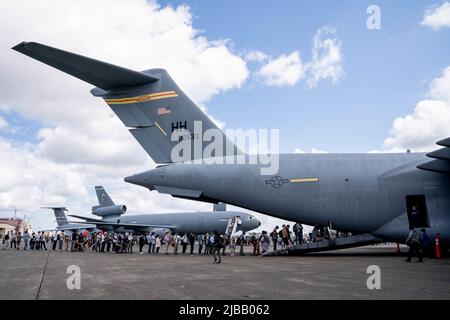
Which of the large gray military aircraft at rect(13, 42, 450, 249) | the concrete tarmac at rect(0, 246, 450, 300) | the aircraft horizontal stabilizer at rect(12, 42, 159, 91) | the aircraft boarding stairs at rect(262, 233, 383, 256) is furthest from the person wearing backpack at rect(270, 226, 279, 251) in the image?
the concrete tarmac at rect(0, 246, 450, 300)

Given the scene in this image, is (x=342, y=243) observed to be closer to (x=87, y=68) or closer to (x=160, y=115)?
(x=160, y=115)

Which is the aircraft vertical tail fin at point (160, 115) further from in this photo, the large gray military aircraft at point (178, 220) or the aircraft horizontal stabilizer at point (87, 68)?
the large gray military aircraft at point (178, 220)

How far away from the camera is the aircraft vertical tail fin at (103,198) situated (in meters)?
45.0

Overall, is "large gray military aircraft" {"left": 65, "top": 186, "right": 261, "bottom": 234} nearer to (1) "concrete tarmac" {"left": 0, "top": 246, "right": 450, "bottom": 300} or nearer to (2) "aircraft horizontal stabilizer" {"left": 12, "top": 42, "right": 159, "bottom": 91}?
(2) "aircraft horizontal stabilizer" {"left": 12, "top": 42, "right": 159, "bottom": 91}

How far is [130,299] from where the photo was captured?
6.08 metres

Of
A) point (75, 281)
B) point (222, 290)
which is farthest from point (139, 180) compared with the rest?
point (222, 290)

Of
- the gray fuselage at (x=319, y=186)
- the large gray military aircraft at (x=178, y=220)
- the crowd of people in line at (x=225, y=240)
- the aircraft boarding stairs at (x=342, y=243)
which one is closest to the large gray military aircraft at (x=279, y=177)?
the gray fuselage at (x=319, y=186)

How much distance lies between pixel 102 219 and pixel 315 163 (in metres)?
31.7

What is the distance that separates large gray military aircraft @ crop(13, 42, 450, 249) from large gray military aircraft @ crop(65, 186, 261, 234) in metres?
18.0

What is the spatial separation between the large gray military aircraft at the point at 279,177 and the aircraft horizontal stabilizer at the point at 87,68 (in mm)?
98

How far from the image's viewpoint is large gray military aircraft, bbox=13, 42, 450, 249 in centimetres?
1536
